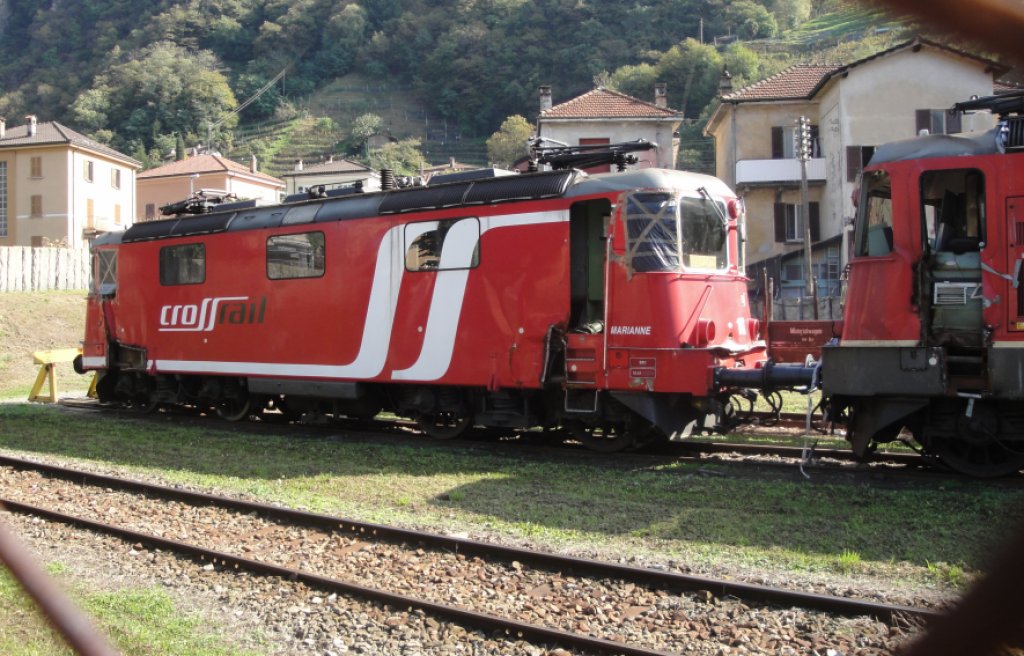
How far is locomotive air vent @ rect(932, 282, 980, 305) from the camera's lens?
8430mm

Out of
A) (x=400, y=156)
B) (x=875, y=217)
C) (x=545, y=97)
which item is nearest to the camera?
(x=875, y=217)

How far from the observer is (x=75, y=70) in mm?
106375

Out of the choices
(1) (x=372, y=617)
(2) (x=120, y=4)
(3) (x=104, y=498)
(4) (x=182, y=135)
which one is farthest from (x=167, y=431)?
(2) (x=120, y=4)

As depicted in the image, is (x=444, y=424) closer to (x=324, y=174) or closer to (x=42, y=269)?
(x=42, y=269)

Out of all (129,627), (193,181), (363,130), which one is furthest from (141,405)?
(363,130)

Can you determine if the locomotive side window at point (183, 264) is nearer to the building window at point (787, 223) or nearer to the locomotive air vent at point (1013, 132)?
the locomotive air vent at point (1013, 132)

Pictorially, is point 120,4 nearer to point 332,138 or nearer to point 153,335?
point 332,138

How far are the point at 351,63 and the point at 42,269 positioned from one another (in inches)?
3624

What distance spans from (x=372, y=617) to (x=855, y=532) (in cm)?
400

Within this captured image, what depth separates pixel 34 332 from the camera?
2891 centimetres

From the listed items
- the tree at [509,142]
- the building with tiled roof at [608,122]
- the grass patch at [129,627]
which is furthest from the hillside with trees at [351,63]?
the grass patch at [129,627]

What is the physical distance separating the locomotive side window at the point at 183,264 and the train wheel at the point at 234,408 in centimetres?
216

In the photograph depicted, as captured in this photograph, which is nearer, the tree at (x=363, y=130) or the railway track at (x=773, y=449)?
the railway track at (x=773, y=449)

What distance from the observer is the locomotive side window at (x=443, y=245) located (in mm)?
11555
